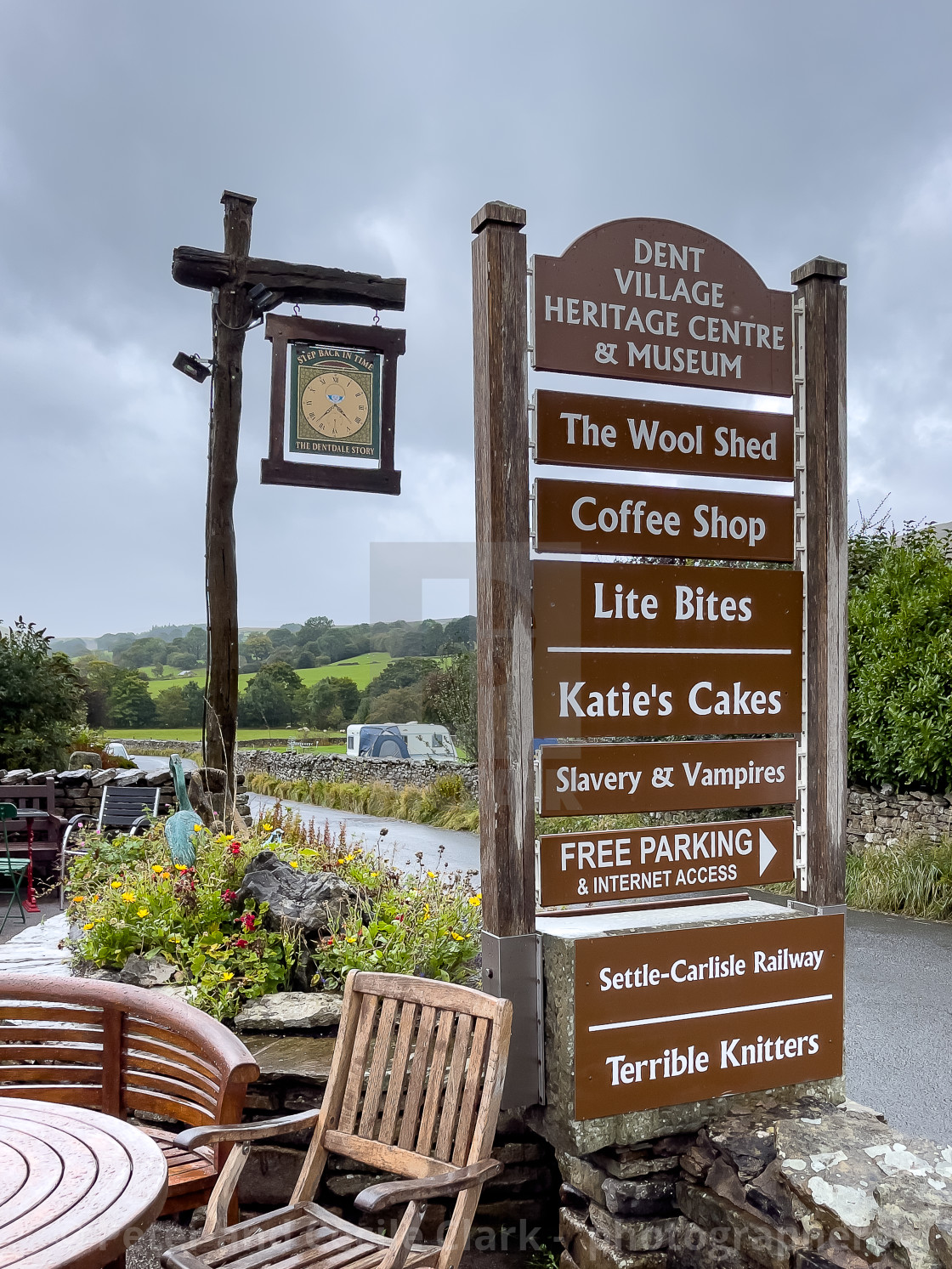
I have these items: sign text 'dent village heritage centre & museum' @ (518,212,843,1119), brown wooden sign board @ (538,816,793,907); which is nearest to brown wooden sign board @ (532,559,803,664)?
sign text 'dent village heritage centre & museum' @ (518,212,843,1119)

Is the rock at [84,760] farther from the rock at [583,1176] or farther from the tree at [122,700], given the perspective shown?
the tree at [122,700]

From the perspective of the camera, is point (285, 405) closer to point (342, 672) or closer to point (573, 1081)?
point (573, 1081)

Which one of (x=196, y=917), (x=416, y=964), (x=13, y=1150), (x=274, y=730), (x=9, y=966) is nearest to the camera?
(x=13, y=1150)

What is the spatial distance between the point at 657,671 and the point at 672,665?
0.06 meters

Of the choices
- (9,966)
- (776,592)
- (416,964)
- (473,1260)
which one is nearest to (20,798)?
(9,966)

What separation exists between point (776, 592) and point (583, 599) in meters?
0.72

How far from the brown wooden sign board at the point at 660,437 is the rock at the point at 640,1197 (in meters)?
2.14

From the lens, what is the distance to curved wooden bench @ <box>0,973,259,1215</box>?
109 inches

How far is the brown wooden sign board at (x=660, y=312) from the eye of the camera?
3.09 metres

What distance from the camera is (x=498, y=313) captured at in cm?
300

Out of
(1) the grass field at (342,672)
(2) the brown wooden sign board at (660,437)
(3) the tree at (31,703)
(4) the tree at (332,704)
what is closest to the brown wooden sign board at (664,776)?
(2) the brown wooden sign board at (660,437)

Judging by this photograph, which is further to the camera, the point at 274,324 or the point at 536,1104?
the point at 274,324

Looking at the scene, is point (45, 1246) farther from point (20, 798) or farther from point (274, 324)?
point (20, 798)

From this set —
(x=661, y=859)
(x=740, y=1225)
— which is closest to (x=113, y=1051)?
(x=661, y=859)
